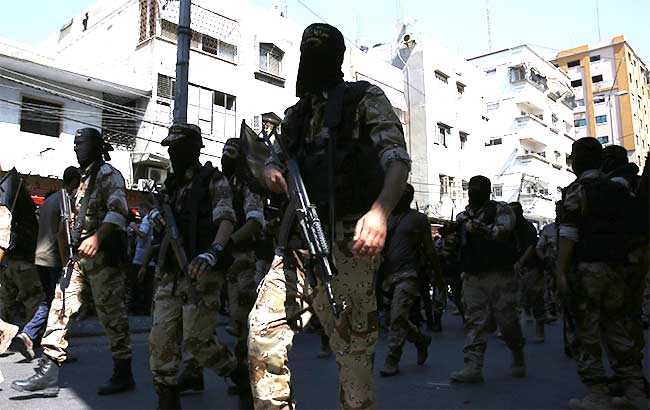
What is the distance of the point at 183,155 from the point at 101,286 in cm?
123

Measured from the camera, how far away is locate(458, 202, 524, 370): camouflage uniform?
4.78 meters

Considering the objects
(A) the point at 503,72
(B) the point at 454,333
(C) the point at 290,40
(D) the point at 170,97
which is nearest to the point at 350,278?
(B) the point at 454,333

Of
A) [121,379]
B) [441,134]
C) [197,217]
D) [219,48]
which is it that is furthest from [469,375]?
[441,134]

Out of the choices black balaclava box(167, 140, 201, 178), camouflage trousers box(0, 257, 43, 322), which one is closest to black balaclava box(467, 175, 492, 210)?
black balaclava box(167, 140, 201, 178)

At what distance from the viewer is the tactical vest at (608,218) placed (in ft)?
12.3

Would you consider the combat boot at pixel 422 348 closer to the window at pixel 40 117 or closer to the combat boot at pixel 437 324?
the combat boot at pixel 437 324

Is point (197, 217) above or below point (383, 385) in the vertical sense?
above

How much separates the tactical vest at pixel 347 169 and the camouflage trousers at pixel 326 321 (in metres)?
0.19

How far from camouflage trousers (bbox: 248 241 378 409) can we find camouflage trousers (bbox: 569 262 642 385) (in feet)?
6.89

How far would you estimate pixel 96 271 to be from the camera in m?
4.14

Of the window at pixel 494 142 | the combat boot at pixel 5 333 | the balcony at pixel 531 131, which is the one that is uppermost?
the balcony at pixel 531 131

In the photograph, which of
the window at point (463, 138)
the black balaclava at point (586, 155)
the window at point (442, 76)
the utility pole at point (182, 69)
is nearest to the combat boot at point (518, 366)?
the black balaclava at point (586, 155)

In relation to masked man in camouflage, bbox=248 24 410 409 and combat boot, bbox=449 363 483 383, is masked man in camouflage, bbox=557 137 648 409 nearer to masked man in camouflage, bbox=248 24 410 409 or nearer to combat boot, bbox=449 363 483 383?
combat boot, bbox=449 363 483 383

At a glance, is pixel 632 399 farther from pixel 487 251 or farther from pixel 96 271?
pixel 96 271
